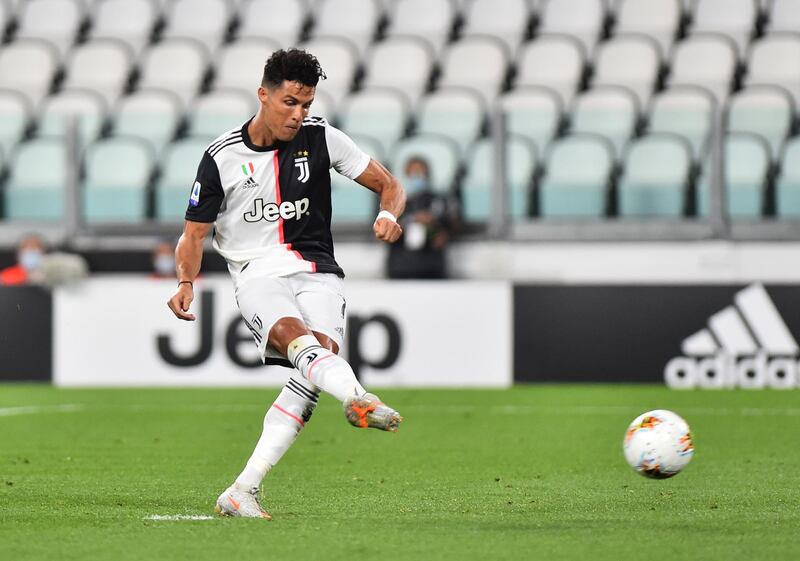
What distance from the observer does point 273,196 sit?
21.1 feet

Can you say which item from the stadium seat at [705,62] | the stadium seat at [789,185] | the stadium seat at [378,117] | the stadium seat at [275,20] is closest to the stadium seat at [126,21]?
the stadium seat at [275,20]

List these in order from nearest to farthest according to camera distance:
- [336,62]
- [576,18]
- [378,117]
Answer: [378,117] → [336,62] → [576,18]

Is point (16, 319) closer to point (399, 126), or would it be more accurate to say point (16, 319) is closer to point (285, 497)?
point (399, 126)

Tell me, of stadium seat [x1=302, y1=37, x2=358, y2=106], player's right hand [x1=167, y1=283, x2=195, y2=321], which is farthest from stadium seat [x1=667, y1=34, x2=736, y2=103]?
player's right hand [x1=167, y1=283, x2=195, y2=321]

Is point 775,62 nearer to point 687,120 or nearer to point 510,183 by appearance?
point 687,120

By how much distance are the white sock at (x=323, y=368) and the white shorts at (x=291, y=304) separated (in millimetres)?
177

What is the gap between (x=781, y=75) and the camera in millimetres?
16984

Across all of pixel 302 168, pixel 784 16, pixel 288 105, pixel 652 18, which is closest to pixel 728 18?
pixel 784 16

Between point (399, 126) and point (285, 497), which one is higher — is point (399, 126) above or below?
above

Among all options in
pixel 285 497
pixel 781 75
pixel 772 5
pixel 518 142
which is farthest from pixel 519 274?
pixel 285 497

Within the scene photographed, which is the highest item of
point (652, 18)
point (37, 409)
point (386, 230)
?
point (652, 18)

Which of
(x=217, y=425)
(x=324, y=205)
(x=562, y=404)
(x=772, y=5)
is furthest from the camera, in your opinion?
(x=772, y=5)

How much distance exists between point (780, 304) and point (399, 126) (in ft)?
14.5

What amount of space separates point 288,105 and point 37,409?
262 inches
